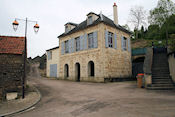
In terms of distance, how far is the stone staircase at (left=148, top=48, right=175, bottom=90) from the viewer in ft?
27.3

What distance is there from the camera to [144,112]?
4008 millimetres

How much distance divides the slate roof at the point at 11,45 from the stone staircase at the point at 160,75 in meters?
9.60

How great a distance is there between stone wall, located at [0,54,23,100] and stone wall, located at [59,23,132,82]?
8.10 meters

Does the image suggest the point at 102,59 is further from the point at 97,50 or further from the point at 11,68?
the point at 11,68

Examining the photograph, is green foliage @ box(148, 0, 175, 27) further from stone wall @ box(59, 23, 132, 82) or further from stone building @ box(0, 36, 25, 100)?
stone building @ box(0, 36, 25, 100)

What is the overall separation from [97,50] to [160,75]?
7.08 meters

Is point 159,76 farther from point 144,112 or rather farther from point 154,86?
point 144,112

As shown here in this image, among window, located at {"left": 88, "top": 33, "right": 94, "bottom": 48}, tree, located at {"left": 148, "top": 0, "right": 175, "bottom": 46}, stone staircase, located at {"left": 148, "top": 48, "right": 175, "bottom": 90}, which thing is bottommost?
stone staircase, located at {"left": 148, "top": 48, "right": 175, "bottom": 90}

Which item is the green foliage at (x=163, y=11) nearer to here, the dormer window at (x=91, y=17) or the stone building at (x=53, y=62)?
the dormer window at (x=91, y=17)

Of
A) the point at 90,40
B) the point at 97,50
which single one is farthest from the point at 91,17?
the point at 97,50

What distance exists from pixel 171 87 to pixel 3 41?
40.0 ft

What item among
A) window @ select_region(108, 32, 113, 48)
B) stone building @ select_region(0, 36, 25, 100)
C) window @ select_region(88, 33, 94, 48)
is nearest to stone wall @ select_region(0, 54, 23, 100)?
stone building @ select_region(0, 36, 25, 100)

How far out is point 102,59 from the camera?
1409 cm

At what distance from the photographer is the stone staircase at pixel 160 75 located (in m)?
8.31
